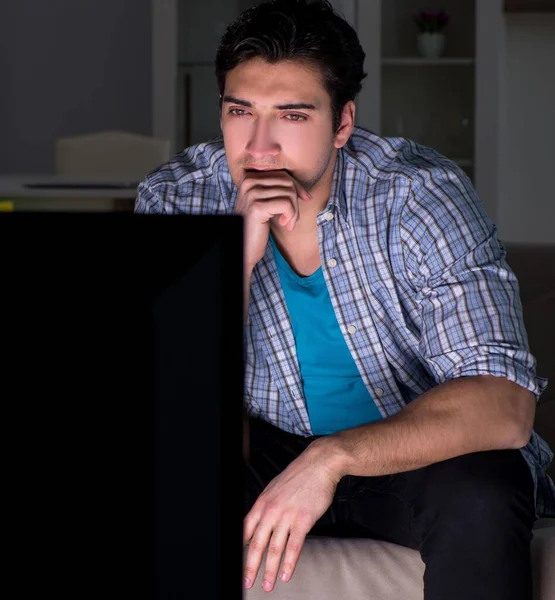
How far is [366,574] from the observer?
3.91 feet

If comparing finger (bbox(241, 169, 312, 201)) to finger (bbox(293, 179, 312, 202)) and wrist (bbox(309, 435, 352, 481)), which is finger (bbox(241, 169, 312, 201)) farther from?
wrist (bbox(309, 435, 352, 481))

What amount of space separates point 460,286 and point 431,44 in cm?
290

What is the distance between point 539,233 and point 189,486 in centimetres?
397

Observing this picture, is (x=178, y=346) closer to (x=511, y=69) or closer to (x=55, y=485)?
(x=55, y=485)

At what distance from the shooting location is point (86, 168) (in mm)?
3760

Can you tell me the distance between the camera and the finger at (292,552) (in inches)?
38.1

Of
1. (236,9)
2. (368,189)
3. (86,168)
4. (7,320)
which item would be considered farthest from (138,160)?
(7,320)

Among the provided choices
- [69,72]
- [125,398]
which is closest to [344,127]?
[125,398]

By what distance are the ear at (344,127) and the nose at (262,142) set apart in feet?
0.42

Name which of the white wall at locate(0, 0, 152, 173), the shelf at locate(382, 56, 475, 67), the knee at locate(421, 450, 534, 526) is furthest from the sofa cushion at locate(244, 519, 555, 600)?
the white wall at locate(0, 0, 152, 173)

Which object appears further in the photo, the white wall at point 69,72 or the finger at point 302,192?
the white wall at point 69,72

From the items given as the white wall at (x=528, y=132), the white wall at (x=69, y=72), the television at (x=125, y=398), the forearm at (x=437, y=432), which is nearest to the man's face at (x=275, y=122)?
the forearm at (x=437, y=432)

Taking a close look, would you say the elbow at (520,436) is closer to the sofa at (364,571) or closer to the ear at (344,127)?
the sofa at (364,571)

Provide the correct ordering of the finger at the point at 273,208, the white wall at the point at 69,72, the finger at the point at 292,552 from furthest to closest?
the white wall at the point at 69,72
the finger at the point at 273,208
the finger at the point at 292,552
